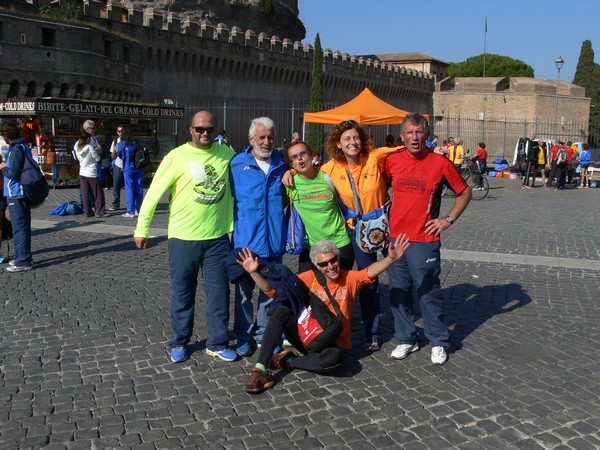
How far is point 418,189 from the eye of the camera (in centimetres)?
436

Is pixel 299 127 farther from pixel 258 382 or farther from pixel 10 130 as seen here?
pixel 258 382

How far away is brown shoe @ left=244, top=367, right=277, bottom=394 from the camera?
390 centimetres

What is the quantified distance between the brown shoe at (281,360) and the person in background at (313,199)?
69 cm

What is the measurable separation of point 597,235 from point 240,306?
290 inches

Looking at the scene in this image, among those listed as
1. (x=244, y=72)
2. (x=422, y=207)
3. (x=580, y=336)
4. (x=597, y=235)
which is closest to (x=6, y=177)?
→ (x=422, y=207)

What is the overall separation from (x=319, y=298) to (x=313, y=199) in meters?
0.64

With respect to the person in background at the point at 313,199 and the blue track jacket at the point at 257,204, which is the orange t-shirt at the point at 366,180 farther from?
the blue track jacket at the point at 257,204

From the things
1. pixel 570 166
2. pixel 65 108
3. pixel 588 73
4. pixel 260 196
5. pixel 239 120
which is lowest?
pixel 570 166

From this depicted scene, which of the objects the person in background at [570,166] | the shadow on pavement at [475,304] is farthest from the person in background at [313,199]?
the person in background at [570,166]

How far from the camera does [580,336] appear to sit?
5051 mm

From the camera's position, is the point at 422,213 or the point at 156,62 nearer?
the point at 422,213

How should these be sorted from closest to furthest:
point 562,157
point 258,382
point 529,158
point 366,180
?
point 258,382, point 366,180, point 562,157, point 529,158

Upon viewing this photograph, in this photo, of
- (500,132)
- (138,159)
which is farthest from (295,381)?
(500,132)

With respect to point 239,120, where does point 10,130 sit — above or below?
below
